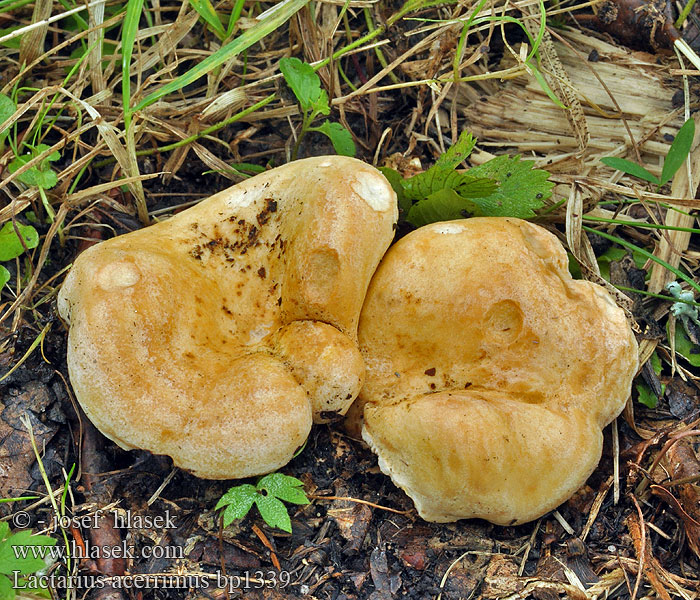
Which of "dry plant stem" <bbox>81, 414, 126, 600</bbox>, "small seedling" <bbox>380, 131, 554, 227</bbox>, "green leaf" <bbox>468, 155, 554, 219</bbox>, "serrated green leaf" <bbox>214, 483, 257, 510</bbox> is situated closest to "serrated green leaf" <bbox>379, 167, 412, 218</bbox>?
"small seedling" <bbox>380, 131, 554, 227</bbox>

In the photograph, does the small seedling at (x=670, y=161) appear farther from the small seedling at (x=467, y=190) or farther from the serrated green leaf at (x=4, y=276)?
the serrated green leaf at (x=4, y=276)

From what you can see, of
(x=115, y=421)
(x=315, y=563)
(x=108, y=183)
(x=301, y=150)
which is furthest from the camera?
(x=301, y=150)

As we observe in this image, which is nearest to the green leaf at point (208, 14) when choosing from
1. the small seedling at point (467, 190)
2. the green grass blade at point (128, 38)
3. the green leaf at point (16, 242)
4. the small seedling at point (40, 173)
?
the green grass blade at point (128, 38)

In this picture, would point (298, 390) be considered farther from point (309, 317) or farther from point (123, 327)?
point (123, 327)

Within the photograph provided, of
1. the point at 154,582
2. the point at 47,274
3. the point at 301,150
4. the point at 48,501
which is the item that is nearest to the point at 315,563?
the point at 154,582

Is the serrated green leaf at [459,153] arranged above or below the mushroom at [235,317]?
Result: above

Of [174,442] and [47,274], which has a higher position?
[47,274]

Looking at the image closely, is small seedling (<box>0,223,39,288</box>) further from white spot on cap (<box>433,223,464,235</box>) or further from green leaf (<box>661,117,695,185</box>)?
green leaf (<box>661,117,695,185</box>)
